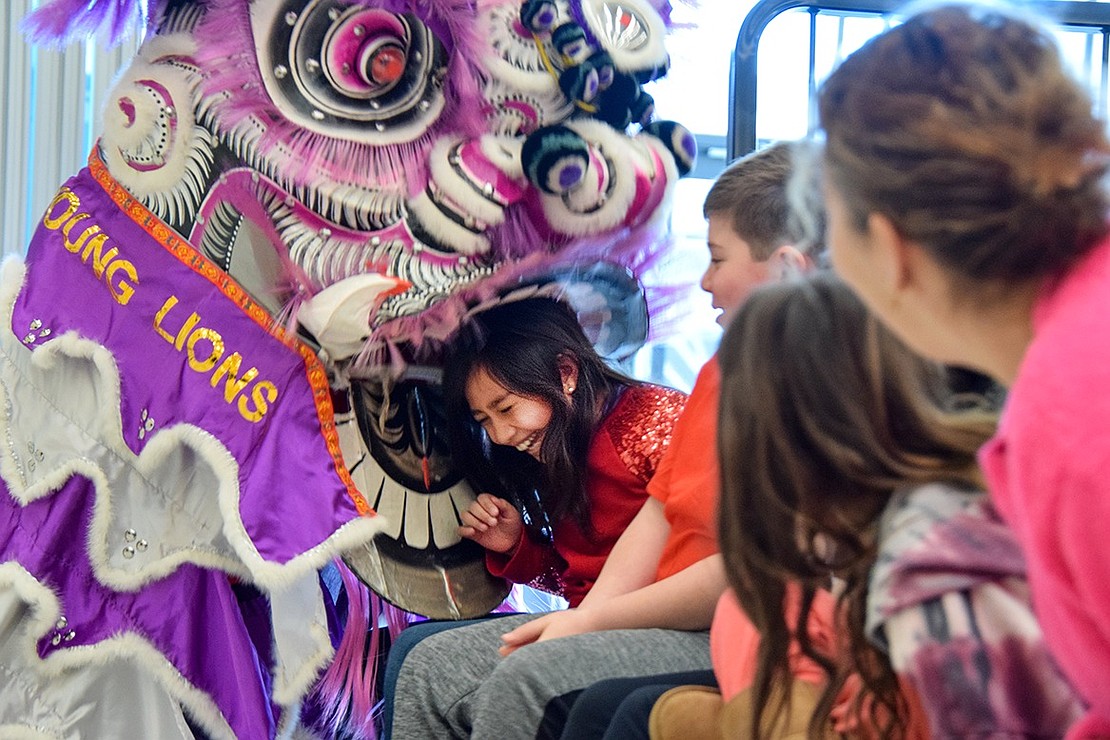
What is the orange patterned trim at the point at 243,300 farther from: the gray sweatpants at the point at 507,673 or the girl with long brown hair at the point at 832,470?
the girl with long brown hair at the point at 832,470

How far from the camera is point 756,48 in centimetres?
123

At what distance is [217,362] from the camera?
1.13m

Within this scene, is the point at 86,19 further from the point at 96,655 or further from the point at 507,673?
the point at 507,673

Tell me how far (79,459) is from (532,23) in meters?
0.52

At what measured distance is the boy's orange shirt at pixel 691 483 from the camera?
1.02 m

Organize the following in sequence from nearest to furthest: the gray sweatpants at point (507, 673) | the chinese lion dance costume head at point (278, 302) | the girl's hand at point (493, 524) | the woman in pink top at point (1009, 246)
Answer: the woman in pink top at point (1009, 246)
the gray sweatpants at point (507, 673)
the chinese lion dance costume head at point (278, 302)
the girl's hand at point (493, 524)

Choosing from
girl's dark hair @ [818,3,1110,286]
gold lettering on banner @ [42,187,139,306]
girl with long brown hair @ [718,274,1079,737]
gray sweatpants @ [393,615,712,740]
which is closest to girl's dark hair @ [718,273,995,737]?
girl with long brown hair @ [718,274,1079,737]

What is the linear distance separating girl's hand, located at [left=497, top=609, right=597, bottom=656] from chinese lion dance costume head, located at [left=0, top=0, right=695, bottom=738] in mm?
131

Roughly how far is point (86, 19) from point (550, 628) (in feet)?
2.26

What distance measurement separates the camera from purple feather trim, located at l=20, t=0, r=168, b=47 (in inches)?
48.2

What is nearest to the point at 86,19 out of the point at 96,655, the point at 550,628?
the point at 96,655

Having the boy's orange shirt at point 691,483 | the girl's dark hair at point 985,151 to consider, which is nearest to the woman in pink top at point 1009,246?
the girl's dark hair at point 985,151

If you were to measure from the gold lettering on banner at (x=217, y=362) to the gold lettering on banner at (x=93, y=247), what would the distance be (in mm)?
42

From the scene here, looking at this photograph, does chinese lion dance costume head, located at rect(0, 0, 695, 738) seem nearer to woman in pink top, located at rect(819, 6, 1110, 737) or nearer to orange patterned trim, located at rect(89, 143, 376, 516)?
orange patterned trim, located at rect(89, 143, 376, 516)
